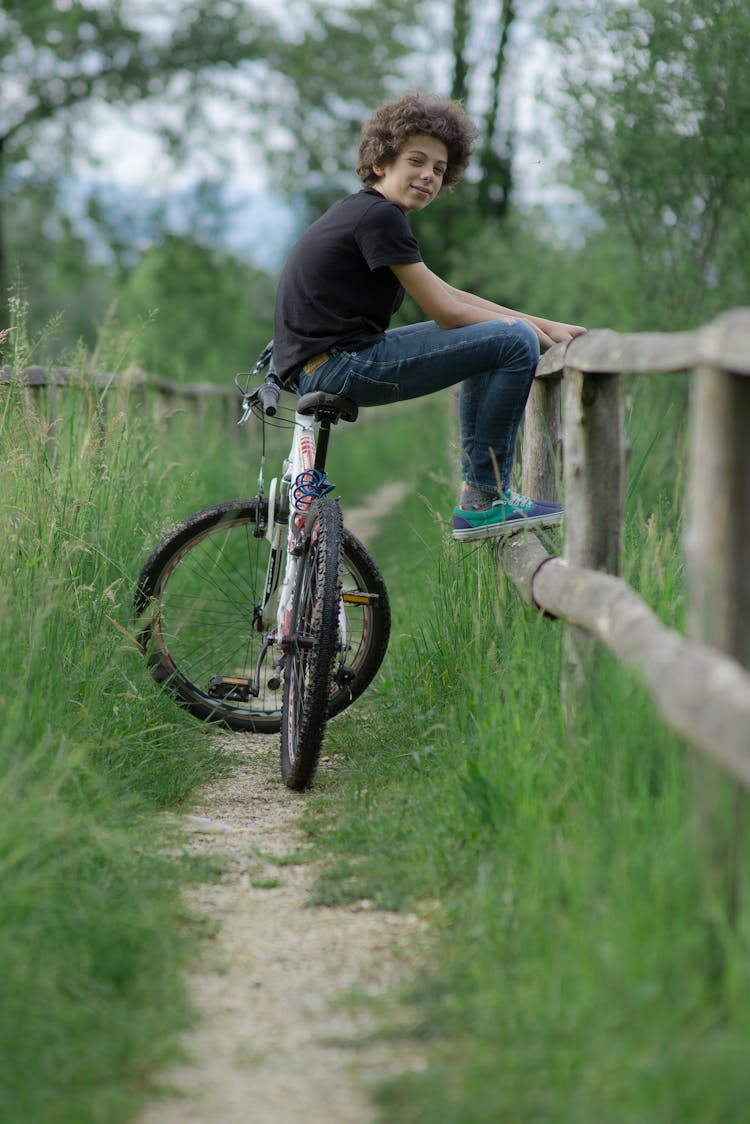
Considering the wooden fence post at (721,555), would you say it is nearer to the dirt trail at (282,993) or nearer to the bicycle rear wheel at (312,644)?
the dirt trail at (282,993)

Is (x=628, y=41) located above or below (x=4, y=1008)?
above

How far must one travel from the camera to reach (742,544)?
2354 mm

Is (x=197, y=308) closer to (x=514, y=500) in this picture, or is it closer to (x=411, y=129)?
(x=411, y=129)

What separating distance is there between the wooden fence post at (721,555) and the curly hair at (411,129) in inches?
85.7

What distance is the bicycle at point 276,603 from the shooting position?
4102 millimetres

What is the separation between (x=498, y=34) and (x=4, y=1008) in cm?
2267

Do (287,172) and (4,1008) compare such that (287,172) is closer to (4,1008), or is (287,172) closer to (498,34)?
(498,34)

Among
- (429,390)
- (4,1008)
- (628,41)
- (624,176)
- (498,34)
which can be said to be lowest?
(4,1008)

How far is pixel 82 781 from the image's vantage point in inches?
140

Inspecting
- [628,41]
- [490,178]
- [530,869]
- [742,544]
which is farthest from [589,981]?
[490,178]

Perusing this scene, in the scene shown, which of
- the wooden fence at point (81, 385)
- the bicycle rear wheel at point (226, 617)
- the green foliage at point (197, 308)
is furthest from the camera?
the green foliage at point (197, 308)

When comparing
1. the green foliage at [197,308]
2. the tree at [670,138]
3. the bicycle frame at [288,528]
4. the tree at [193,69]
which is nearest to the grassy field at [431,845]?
the bicycle frame at [288,528]

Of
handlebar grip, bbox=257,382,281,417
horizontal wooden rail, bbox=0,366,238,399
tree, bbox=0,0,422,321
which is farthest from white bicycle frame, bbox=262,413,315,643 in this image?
tree, bbox=0,0,422,321

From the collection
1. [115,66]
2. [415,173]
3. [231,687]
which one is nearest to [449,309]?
[415,173]
